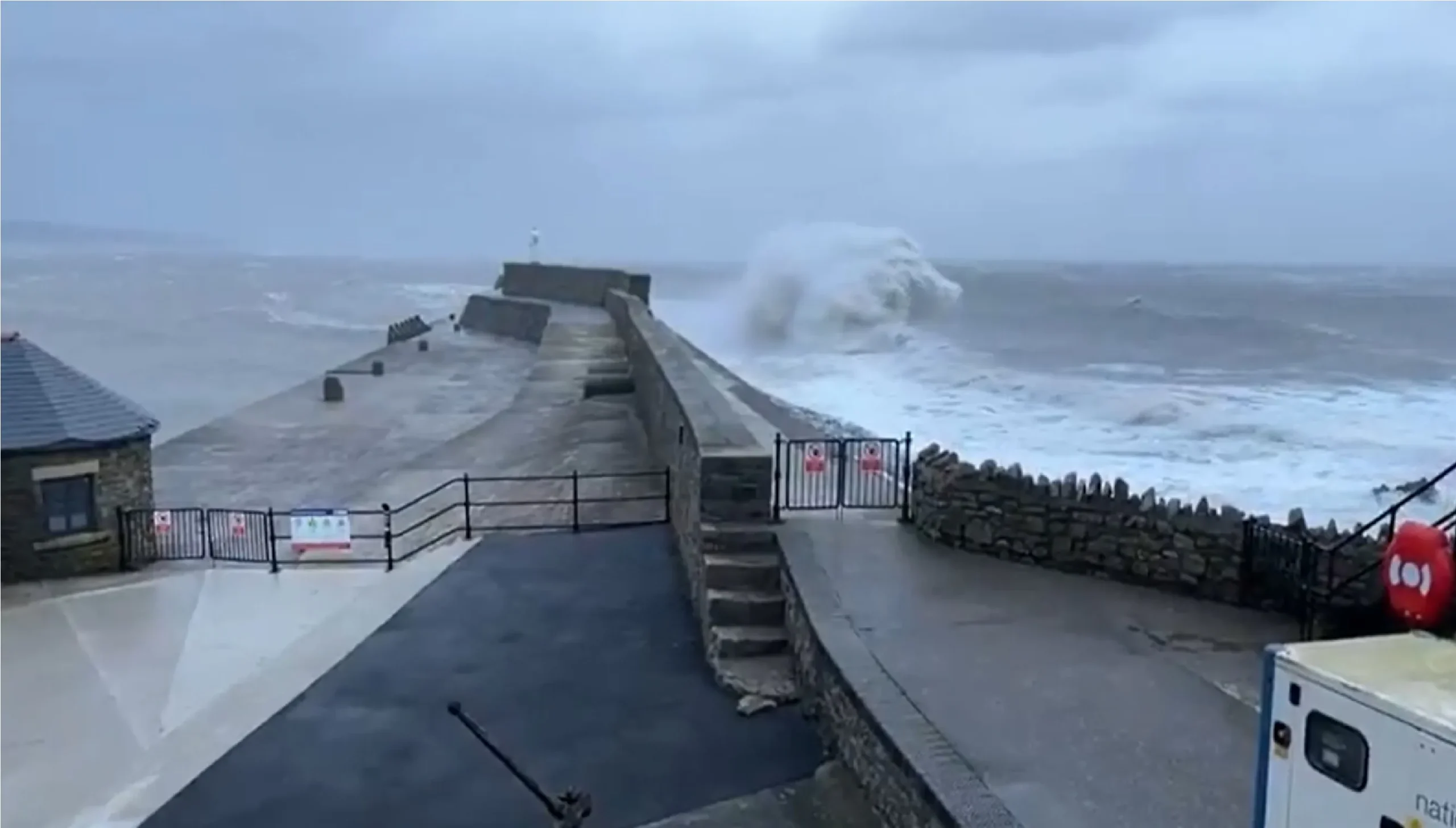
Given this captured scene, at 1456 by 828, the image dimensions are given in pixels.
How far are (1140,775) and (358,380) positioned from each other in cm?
3757

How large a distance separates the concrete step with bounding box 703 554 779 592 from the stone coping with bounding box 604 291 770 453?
1.02 m

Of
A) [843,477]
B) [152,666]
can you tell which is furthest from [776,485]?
[152,666]

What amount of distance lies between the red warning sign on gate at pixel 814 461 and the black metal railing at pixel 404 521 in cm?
250

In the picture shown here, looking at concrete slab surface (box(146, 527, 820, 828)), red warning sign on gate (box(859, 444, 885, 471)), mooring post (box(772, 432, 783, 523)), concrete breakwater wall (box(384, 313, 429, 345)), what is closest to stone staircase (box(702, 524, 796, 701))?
concrete slab surface (box(146, 527, 820, 828))

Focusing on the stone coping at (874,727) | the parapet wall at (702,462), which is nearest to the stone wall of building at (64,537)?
the parapet wall at (702,462)

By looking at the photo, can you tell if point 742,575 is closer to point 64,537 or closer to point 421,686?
point 421,686

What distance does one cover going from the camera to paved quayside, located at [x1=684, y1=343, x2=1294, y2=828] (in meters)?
6.19

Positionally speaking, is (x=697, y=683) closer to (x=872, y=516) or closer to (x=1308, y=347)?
(x=872, y=516)

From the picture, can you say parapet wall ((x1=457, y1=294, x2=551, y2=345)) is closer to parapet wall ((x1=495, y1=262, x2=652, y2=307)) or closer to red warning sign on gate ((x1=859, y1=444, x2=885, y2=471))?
parapet wall ((x1=495, y1=262, x2=652, y2=307))

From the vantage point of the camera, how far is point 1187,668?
7.99 m

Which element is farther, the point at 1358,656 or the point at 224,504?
the point at 224,504

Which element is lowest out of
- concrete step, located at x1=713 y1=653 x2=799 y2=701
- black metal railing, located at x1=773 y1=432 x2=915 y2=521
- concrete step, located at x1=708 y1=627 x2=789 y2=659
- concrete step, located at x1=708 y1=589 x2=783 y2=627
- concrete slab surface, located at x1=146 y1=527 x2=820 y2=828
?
concrete slab surface, located at x1=146 y1=527 x2=820 y2=828

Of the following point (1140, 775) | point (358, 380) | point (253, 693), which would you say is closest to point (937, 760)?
point (1140, 775)

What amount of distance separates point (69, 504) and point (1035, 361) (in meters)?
42.4
